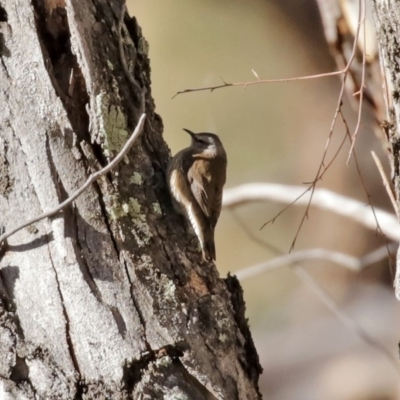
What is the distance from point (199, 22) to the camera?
19.4 feet

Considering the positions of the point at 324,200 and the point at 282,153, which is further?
the point at 282,153

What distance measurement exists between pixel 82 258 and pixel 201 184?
3.30 ft

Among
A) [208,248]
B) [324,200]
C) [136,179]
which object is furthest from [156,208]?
[324,200]

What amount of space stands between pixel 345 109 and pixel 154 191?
299 cm

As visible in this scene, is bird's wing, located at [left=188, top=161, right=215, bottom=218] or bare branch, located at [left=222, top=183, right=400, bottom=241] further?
bare branch, located at [left=222, top=183, right=400, bottom=241]

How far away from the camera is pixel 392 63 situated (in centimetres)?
179

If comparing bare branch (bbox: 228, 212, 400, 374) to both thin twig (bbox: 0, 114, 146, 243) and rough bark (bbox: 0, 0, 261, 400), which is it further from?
thin twig (bbox: 0, 114, 146, 243)

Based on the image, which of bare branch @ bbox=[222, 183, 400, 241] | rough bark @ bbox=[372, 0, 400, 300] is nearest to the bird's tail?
rough bark @ bbox=[372, 0, 400, 300]

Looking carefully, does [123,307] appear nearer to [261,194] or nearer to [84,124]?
[84,124]

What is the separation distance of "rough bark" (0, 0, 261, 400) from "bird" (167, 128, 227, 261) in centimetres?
18

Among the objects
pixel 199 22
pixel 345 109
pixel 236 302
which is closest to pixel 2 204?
pixel 236 302

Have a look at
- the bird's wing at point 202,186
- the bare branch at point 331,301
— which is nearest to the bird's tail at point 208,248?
the bird's wing at point 202,186

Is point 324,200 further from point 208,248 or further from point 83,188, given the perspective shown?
point 83,188

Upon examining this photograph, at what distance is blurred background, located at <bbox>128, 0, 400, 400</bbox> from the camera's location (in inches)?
218
